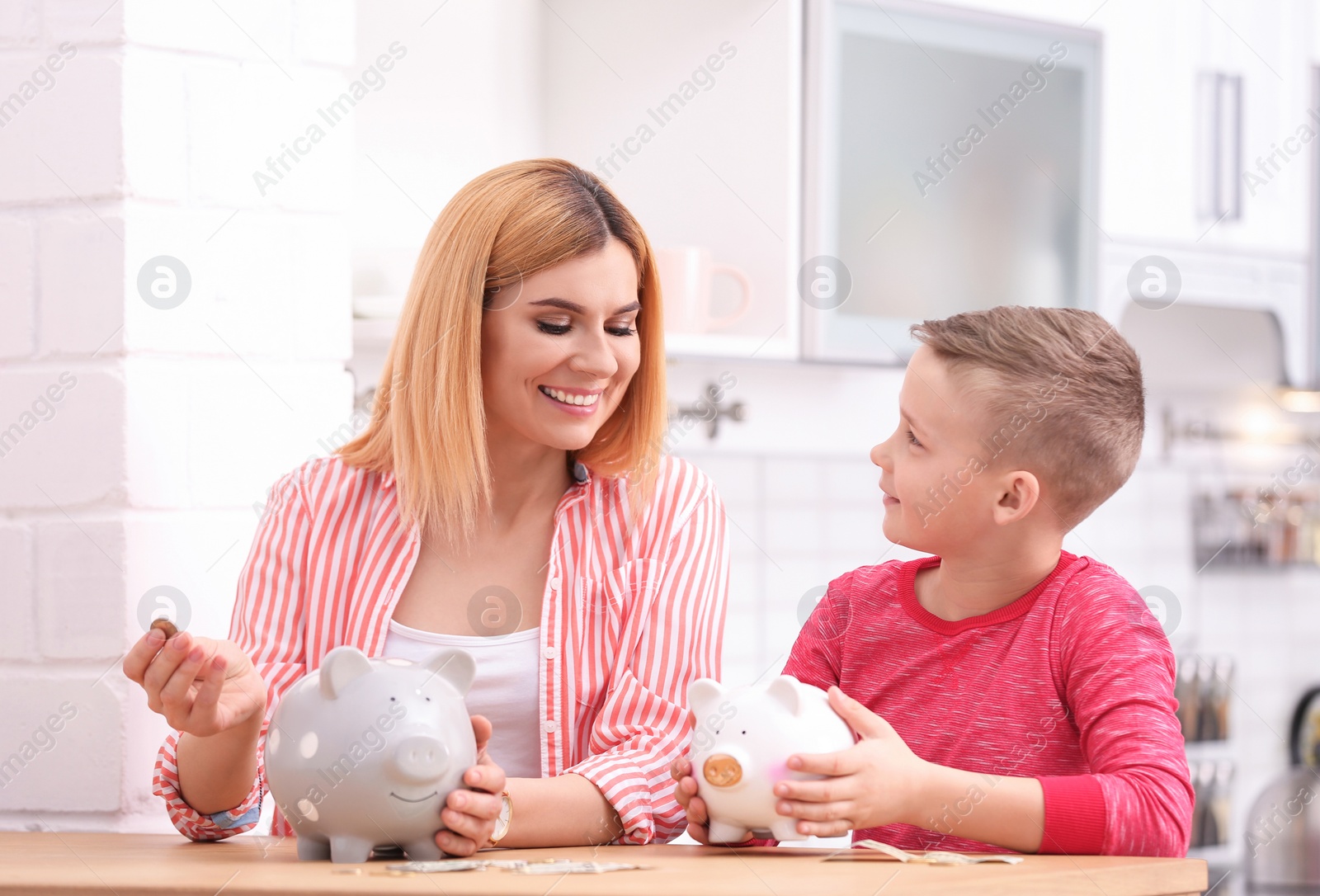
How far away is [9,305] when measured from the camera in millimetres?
1271

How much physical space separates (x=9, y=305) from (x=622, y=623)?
0.63 metres

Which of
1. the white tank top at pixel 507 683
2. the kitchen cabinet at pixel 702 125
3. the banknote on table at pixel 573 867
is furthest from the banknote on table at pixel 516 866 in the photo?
the kitchen cabinet at pixel 702 125

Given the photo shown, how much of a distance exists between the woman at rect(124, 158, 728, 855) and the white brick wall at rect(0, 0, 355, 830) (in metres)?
0.11

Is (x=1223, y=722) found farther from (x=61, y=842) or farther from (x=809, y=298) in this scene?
(x=61, y=842)

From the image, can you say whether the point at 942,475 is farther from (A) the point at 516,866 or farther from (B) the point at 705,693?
(A) the point at 516,866

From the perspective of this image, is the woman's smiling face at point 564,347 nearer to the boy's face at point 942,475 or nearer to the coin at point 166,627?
the boy's face at point 942,475

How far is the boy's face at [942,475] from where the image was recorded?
1125mm

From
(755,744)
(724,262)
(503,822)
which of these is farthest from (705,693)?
(724,262)

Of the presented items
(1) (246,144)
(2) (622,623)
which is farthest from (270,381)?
(2) (622,623)

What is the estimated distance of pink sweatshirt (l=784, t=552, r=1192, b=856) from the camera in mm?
971

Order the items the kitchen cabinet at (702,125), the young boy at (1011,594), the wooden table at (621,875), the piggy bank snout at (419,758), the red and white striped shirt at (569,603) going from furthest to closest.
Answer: the kitchen cabinet at (702,125)
the red and white striped shirt at (569,603)
the young boy at (1011,594)
the piggy bank snout at (419,758)
the wooden table at (621,875)

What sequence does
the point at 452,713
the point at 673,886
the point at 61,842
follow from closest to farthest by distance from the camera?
the point at 673,886 → the point at 452,713 → the point at 61,842

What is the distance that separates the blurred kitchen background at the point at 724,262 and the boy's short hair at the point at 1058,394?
662mm

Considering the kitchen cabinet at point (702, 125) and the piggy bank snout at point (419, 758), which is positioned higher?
the kitchen cabinet at point (702, 125)
